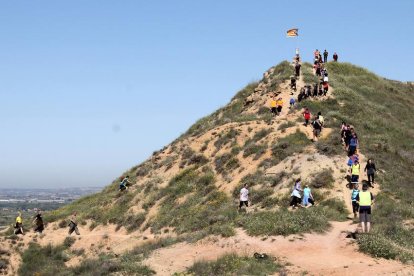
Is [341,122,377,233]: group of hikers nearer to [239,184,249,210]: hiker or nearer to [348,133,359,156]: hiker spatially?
[348,133,359,156]: hiker

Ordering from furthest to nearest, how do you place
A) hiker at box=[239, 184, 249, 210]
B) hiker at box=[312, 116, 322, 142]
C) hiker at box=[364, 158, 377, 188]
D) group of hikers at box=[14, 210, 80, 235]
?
group of hikers at box=[14, 210, 80, 235]
hiker at box=[312, 116, 322, 142]
hiker at box=[239, 184, 249, 210]
hiker at box=[364, 158, 377, 188]

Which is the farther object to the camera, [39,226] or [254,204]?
[39,226]

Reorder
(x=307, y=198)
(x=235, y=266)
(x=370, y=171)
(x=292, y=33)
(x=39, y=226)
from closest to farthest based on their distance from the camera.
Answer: (x=235, y=266) < (x=307, y=198) < (x=370, y=171) < (x=39, y=226) < (x=292, y=33)

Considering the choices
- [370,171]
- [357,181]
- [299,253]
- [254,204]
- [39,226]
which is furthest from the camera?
[39,226]

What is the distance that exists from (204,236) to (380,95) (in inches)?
1451

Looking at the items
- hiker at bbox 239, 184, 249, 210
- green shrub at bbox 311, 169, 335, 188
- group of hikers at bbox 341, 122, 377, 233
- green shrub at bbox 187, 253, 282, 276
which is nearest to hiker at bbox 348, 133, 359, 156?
group of hikers at bbox 341, 122, 377, 233

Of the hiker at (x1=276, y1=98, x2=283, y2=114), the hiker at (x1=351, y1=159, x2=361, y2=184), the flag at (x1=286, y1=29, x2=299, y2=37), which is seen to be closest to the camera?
the hiker at (x1=351, y1=159, x2=361, y2=184)

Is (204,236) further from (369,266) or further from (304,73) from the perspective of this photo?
(304,73)

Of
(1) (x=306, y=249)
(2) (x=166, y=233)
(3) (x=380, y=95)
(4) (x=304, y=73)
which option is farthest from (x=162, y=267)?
(3) (x=380, y=95)

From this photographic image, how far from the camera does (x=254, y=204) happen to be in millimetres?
27016

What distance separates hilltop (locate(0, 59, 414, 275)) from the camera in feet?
61.5

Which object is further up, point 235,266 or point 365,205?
point 365,205

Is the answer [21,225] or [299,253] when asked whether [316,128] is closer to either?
[299,253]

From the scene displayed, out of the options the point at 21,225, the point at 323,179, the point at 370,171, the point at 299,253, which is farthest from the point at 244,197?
the point at 21,225
